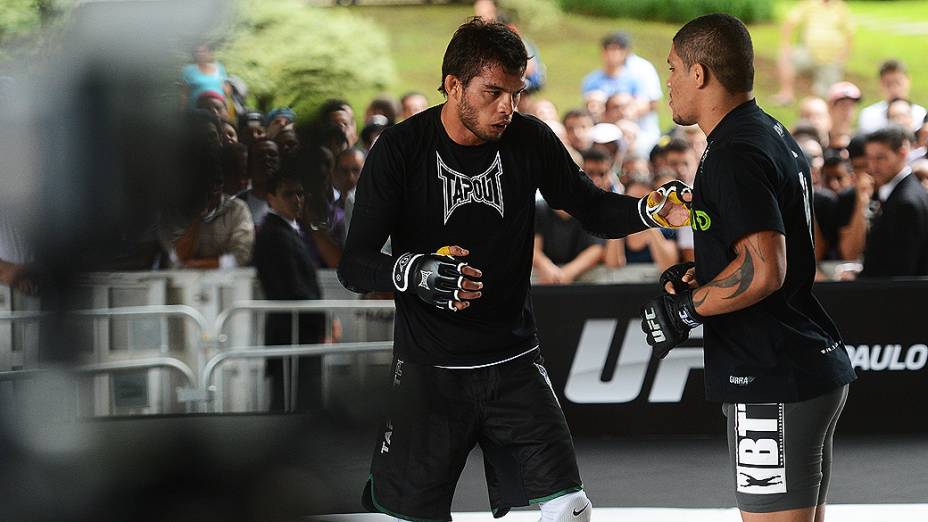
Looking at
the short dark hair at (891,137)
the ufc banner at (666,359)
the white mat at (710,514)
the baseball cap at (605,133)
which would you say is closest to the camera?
the white mat at (710,514)

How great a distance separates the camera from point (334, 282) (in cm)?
716

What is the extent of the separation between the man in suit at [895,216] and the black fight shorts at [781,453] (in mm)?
4338

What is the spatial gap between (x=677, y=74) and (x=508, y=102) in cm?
53

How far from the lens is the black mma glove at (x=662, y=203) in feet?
12.9

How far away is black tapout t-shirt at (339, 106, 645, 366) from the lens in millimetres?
3779

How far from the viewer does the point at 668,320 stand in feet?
11.7

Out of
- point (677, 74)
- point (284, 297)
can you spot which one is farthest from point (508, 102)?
point (284, 297)

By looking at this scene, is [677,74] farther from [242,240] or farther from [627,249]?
[627,249]

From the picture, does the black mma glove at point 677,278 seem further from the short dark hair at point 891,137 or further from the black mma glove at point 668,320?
the short dark hair at point 891,137

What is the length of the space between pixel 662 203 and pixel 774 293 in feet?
2.01

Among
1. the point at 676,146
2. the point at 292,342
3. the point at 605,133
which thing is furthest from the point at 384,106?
the point at 292,342

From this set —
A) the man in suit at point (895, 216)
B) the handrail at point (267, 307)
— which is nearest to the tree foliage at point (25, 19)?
the handrail at point (267, 307)

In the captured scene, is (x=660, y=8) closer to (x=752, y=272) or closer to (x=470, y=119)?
(x=470, y=119)

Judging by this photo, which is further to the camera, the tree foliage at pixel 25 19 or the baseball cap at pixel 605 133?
the baseball cap at pixel 605 133
